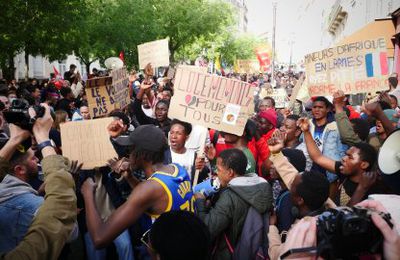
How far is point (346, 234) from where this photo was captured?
1.72m

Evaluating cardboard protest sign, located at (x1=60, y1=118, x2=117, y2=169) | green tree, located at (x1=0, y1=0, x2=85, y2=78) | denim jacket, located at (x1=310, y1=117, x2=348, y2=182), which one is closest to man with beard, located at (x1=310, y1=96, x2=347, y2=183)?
denim jacket, located at (x1=310, y1=117, x2=348, y2=182)

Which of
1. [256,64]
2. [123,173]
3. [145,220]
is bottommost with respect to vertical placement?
[145,220]

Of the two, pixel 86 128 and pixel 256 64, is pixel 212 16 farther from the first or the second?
pixel 86 128

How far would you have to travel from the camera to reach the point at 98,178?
11.7ft

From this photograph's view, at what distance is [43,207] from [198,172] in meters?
2.68

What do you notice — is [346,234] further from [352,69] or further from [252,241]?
[352,69]

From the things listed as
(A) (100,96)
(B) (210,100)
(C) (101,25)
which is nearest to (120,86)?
(A) (100,96)

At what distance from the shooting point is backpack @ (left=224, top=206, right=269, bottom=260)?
10.00 feet

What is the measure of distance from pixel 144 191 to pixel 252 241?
975mm

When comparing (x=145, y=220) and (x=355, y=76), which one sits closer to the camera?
(x=145, y=220)

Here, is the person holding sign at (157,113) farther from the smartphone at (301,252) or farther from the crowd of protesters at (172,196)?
the smartphone at (301,252)

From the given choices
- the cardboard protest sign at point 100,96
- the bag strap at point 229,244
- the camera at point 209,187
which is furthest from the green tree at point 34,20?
the bag strap at point 229,244

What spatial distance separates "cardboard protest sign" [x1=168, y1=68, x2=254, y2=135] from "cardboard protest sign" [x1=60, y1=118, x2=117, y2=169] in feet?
5.61

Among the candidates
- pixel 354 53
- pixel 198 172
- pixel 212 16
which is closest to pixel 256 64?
pixel 212 16
